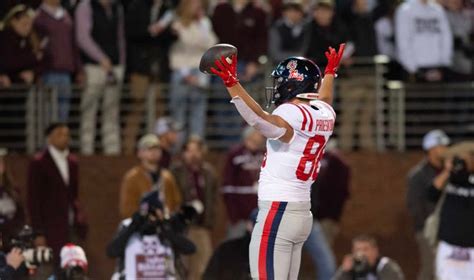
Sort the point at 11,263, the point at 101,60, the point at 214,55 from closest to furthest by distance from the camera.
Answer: the point at 214,55 → the point at 11,263 → the point at 101,60

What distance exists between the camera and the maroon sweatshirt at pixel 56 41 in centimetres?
1512

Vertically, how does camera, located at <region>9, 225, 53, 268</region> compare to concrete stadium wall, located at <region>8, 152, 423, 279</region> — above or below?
above

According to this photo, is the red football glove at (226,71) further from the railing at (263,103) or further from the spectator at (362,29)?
the spectator at (362,29)

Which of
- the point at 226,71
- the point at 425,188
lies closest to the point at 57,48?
the point at 425,188

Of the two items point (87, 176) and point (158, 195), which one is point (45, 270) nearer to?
point (158, 195)

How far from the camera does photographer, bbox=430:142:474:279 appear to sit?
13.4 meters

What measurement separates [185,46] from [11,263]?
5.91 m

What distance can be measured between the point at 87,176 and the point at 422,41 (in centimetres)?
405

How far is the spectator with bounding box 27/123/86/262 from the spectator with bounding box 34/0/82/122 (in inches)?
58.7

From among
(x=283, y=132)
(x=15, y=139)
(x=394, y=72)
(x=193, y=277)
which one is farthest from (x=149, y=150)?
(x=283, y=132)

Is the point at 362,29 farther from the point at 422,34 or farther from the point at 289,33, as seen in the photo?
the point at 289,33

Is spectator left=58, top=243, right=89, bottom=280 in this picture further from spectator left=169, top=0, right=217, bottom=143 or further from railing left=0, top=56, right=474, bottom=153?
spectator left=169, top=0, right=217, bottom=143

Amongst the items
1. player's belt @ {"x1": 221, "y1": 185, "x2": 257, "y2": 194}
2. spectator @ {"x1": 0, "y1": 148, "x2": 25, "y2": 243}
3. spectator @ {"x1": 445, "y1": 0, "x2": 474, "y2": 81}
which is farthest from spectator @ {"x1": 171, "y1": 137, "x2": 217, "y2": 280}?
spectator @ {"x1": 445, "y1": 0, "x2": 474, "y2": 81}

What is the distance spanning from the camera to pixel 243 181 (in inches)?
578
